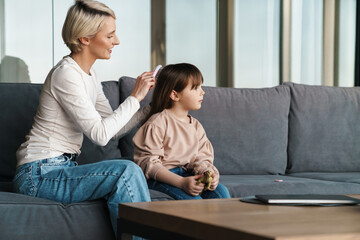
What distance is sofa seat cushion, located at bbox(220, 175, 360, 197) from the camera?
207cm

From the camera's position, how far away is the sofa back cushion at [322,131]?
2746 mm

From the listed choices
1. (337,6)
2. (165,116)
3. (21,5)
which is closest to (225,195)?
(165,116)

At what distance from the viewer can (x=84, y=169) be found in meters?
1.70

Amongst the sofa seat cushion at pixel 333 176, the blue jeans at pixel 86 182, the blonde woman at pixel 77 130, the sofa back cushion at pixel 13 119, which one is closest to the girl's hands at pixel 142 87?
the blonde woman at pixel 77 130

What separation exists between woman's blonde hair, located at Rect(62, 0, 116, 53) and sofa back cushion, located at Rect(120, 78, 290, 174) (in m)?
0.58

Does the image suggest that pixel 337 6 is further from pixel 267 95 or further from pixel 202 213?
pixel 202 213

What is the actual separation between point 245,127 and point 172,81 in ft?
2.17

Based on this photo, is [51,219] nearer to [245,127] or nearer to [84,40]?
[84,40]

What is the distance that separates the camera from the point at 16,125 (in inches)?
89.6

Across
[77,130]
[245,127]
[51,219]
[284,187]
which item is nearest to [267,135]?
[245,127]

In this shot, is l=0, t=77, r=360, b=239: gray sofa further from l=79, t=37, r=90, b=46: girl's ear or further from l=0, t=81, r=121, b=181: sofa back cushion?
l=79, t=37, r=90, b=46: girl's ear

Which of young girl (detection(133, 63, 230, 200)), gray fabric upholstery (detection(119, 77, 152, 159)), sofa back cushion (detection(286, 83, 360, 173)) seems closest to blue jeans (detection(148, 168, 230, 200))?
young girl (detection(133, 63, 230, 200))

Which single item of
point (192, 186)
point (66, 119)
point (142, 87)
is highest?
point (142, 87)

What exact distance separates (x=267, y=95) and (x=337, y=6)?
176 cm
